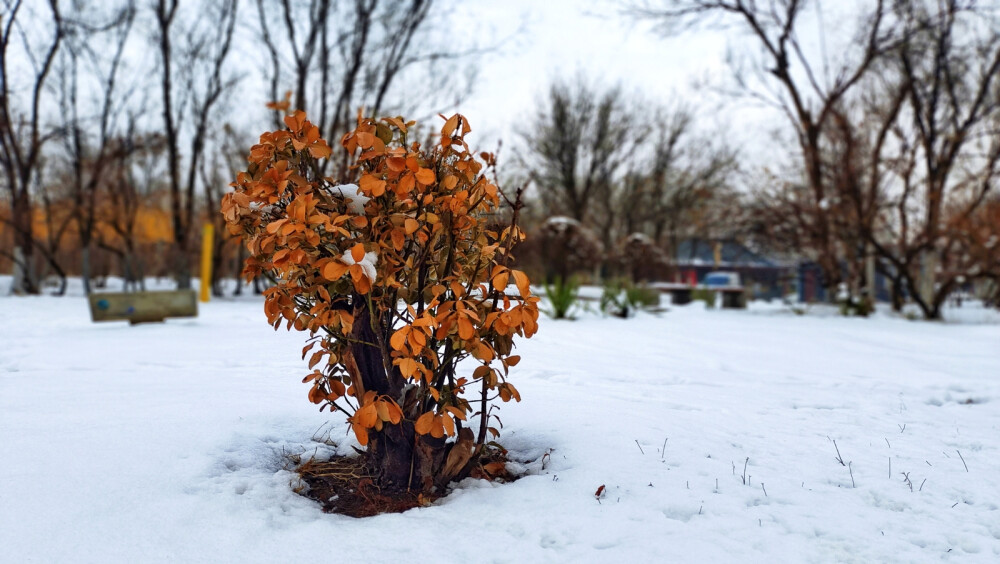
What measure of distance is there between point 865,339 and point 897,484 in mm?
6188

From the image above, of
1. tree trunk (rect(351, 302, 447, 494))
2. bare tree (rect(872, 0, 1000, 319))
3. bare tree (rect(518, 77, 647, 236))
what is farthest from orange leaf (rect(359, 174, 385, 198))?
bare tree (rect(518, 77, 647, 236))

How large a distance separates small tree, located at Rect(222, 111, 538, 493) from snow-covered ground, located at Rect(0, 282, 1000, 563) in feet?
0.94

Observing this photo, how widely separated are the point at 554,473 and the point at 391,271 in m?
0.90

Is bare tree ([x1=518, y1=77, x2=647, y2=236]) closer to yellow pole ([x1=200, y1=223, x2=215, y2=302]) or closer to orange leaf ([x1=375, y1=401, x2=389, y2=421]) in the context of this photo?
yellow pole ([x1=200, y1=223, x2=215, y2=302])

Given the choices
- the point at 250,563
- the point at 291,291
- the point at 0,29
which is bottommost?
the point at 250,563

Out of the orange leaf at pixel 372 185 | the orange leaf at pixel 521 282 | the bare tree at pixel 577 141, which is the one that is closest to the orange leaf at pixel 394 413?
the orange leaf at pixel 521 282

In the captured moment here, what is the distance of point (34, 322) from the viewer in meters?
7.33

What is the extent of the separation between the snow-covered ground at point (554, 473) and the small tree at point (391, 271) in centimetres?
29

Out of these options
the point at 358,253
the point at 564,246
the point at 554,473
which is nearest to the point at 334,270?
the point at 358,253

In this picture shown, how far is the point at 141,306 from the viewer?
6852mm

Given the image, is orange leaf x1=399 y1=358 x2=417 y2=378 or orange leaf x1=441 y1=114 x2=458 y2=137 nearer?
orange leaf x1=399 y1=358 x2=417 y2=378

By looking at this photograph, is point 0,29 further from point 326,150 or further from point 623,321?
point 326,150

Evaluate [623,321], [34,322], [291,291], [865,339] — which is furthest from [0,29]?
[865,339]

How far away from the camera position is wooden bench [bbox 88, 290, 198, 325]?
6.64 meters
